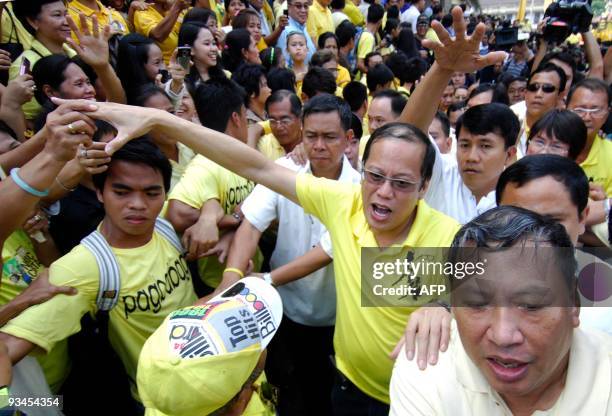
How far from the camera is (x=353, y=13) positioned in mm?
9727

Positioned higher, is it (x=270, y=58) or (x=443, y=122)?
(x=270, y=58)

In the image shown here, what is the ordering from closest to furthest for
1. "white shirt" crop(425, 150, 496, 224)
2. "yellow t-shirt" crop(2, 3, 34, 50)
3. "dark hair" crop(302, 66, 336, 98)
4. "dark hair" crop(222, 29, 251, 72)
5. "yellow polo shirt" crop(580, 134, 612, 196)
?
"white shirt" crop(425, 150, 496, 224) < "yellow polo shirt" crop(580, 134, 612, 196) < "yellow t-shirt" crop(2, 3, 34, 50) < "dark hair" crop(302, 66, 336, 98) < "dark hair" crop(222, 29, 251, 72)

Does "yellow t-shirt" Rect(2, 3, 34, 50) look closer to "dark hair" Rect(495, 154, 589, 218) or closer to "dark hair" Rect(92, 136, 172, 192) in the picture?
"dark hair" Rect(92, 136, 172, 192)

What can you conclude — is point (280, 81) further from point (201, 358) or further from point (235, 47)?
point (201, 358)

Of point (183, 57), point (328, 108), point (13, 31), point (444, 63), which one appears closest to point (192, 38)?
point (183, 57)

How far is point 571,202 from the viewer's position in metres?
1.74

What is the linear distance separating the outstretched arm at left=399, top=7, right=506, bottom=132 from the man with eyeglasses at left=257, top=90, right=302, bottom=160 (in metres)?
1.34

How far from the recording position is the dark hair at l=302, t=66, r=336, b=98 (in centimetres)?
500

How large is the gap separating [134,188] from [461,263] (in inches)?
55.7

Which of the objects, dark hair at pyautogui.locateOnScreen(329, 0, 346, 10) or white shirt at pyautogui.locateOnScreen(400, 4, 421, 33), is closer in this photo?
dark hair at pyautogui.locateOnScreen(329, 0, 346, 10)

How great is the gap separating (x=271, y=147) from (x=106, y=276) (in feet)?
6.72

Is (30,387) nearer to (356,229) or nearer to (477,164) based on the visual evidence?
(356,229)

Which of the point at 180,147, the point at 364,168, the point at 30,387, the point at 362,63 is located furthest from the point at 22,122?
the point at 362,63

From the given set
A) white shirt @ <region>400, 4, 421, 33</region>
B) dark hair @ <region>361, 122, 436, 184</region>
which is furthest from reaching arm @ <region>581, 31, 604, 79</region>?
white shirt @ <region>400, 4, 421, 33</region>
